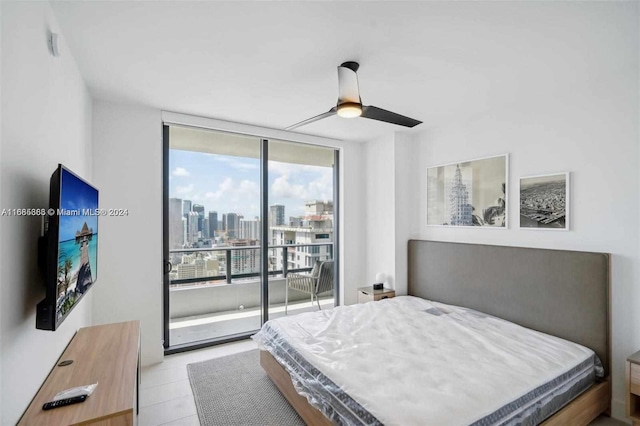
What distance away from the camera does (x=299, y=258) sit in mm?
4609

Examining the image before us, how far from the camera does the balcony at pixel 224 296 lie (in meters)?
3.79

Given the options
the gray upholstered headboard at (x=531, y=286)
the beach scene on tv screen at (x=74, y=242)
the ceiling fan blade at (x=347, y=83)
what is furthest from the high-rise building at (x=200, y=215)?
the gray upholstered headboard at (x=531, y=286)

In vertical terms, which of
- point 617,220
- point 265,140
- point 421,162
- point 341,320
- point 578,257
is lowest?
point 341,320

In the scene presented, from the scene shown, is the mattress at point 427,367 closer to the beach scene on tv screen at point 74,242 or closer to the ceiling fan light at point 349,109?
the beach scene on tv screen at point 74,242

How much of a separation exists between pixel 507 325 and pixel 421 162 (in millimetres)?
2205

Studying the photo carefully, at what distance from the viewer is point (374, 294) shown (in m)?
3.88

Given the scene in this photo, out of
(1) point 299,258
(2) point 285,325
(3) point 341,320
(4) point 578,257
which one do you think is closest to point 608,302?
(4) point 578,257

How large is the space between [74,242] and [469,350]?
8.83 feet

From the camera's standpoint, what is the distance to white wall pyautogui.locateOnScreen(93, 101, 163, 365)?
116 inches

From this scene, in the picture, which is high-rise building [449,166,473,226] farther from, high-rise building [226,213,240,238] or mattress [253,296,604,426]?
high-rise building [226,213,240,238]

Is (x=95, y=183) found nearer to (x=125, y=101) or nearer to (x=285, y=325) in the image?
(x=125, y=101)

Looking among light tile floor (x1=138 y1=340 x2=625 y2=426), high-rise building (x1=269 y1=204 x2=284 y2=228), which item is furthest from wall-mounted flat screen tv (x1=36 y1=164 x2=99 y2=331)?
high-rise building (x1=269 y1=204 x2=284 y2=228)

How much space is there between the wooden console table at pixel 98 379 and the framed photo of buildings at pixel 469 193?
3406mm

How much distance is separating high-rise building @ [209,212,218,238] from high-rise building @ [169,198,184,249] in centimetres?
34
